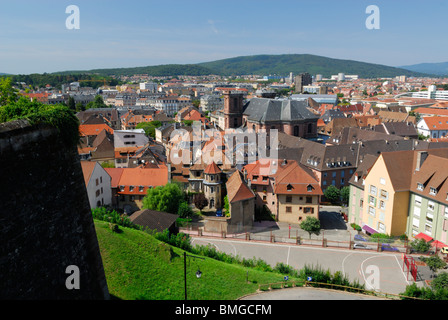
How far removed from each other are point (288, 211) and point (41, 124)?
34.7 meters

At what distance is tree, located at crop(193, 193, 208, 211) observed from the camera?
4375cm

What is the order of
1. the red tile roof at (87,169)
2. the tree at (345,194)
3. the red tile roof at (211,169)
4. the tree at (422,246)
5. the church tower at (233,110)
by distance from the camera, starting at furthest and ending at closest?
the church tower at (233,110), the tree at (345,194), the red tile roof at (211,169), the red tile roof at (87,169), the tree at (422,246)

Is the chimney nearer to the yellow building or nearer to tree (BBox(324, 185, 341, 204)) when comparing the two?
the yellow building

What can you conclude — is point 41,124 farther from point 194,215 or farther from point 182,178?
point 182,178

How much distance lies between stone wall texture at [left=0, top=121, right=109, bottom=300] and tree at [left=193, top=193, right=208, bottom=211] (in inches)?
1154

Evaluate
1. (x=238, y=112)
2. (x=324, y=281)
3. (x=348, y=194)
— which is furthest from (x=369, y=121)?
(x=324, y=281)

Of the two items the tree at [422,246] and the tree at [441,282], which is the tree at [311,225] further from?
the tree at [441,282]

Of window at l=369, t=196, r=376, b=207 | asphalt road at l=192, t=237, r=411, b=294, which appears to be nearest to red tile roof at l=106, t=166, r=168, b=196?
asphalt road at l=192, t=237, r=411, b=294

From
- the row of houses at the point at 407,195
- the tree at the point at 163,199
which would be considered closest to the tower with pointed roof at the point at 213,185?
the tree at the point at 163,199

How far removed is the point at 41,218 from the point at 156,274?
10.5 metres

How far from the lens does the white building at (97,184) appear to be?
133 ft

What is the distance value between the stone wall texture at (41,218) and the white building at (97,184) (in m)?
27.4

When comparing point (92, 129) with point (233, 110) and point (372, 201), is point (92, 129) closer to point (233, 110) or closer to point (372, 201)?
point (233, 110)
